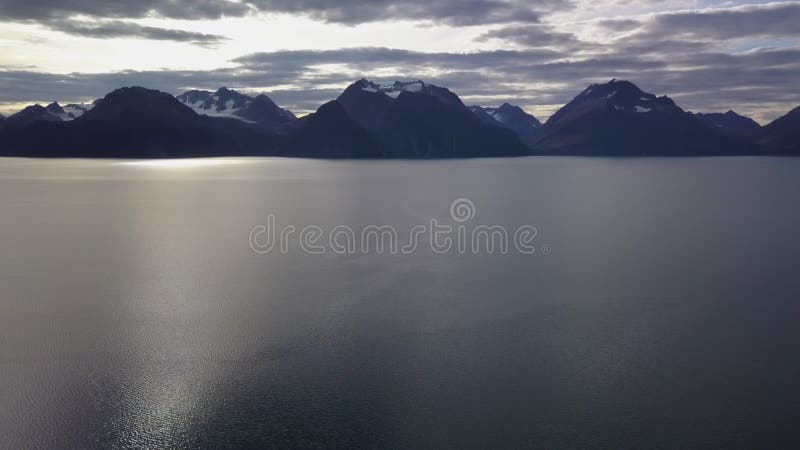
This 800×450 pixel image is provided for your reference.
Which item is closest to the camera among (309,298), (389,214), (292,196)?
(309,298)

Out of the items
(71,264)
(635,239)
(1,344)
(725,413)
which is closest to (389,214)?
(635,239)

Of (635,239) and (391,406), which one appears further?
(635,239)

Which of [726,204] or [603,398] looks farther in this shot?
[726,204]

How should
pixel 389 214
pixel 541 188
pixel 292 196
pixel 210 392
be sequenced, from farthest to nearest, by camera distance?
1. pixel 541 188
2. pixel 292 196
3. pixel 389 214
4. pixel 210 392

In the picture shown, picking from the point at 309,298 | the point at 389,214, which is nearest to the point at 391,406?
the point at 309,298

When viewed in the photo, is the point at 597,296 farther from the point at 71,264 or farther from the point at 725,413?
the point at 71,264

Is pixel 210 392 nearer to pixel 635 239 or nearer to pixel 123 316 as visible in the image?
pixel 123 316
